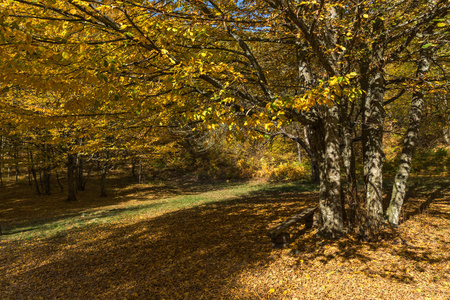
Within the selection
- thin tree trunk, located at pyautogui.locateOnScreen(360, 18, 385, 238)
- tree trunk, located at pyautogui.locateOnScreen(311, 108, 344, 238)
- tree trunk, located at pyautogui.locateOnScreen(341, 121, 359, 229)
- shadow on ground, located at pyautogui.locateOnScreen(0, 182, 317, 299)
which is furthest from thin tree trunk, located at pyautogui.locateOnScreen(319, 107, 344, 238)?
shadow on ground, located at pyautogui.locateOnScreen(0, 182, 317, 299)

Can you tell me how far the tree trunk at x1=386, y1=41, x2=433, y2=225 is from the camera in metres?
5.27

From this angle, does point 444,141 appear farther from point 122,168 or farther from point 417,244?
point 122,168

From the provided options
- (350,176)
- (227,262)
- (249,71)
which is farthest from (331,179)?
(249,71)

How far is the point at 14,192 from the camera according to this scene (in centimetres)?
1847

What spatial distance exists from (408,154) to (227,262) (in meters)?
4.58

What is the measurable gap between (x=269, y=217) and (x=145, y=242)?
338 cm

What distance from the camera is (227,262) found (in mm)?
4496

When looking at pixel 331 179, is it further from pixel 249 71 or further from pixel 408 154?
pixel 249 71

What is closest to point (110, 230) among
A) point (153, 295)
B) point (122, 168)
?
point (153, 295)

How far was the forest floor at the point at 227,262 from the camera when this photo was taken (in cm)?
350

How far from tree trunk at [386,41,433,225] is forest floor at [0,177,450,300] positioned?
38 cm

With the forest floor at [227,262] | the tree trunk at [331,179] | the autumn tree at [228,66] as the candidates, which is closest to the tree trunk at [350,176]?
the autumn tree at [228,66]

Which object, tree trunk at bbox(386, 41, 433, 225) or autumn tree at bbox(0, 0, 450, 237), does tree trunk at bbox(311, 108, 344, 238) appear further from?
tree trunk at bbox(386, 41, 433, 225)

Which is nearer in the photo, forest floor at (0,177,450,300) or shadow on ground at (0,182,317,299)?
forest floor at (0,177,450,300)
